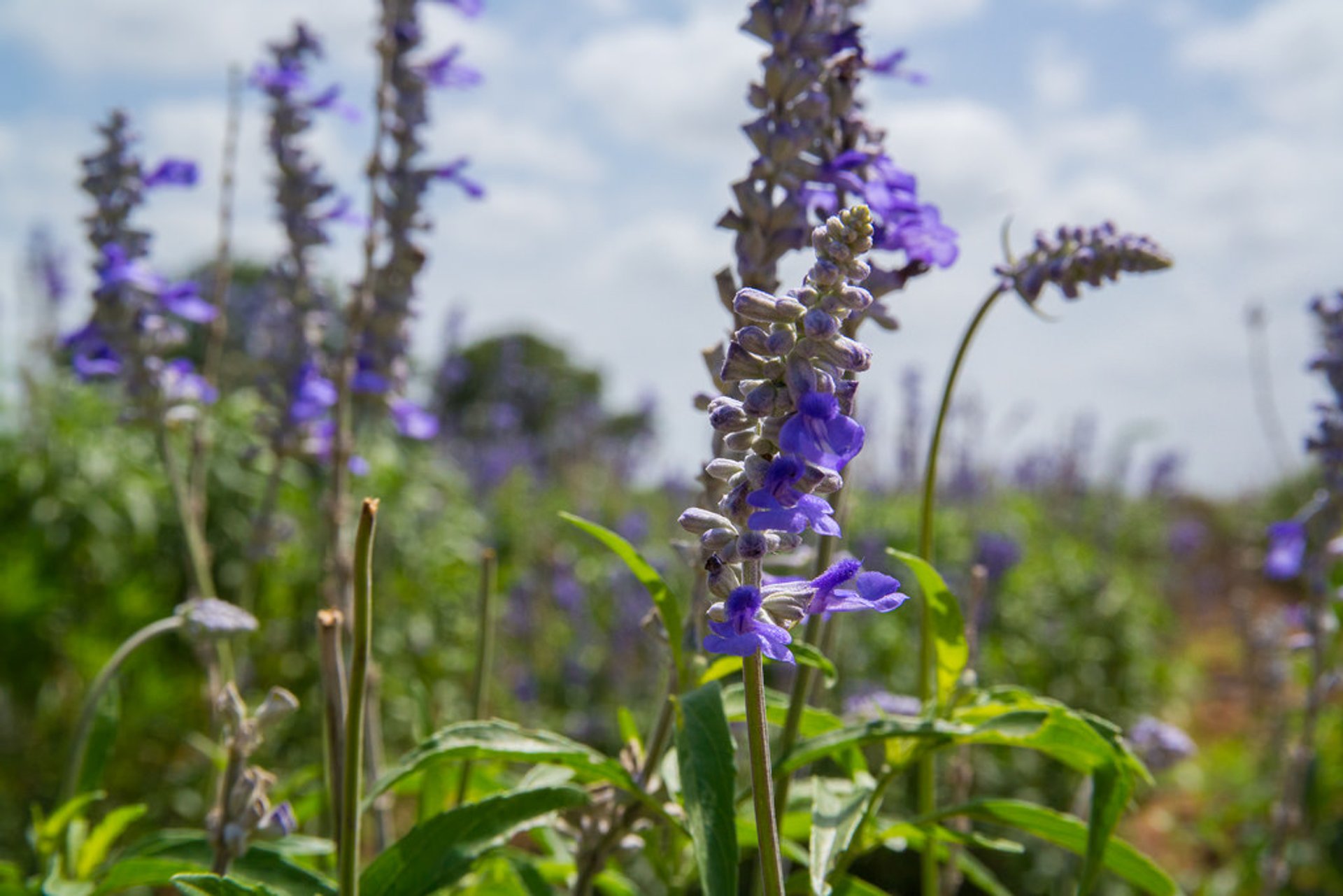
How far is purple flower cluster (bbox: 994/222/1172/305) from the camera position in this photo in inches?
56.9

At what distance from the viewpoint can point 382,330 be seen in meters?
2.43

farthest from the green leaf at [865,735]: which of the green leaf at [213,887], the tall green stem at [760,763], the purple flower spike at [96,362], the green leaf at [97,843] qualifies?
the purple flower spike at [96,362]

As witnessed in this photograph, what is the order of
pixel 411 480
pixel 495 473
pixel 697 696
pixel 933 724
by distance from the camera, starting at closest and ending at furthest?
pixel 697 696 < pixel 933 724 < pixel 411 480 < pixel 495 473

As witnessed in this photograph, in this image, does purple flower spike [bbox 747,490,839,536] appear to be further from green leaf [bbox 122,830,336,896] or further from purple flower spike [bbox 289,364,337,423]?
purple flower spike [bbox 289,364,337,423]

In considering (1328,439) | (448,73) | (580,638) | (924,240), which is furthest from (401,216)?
(580,638)

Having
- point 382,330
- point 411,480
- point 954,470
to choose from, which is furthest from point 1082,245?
point 954,470

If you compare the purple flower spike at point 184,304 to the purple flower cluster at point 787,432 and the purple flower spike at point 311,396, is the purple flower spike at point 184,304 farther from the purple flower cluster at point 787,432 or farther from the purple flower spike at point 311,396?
the purple flower cluster at point 787,432

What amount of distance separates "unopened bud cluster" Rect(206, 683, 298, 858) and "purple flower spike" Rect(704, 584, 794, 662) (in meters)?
0.62

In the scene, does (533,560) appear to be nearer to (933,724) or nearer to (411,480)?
(411,480)

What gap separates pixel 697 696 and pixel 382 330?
4.97ft

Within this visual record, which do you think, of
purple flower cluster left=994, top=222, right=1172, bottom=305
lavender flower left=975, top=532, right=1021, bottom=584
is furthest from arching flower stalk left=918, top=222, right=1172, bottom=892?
lavender flower left=975, top=532, right=1021, bottom=584

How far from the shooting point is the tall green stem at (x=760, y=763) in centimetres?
90

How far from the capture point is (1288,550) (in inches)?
108

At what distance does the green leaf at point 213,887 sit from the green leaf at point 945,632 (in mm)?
790
